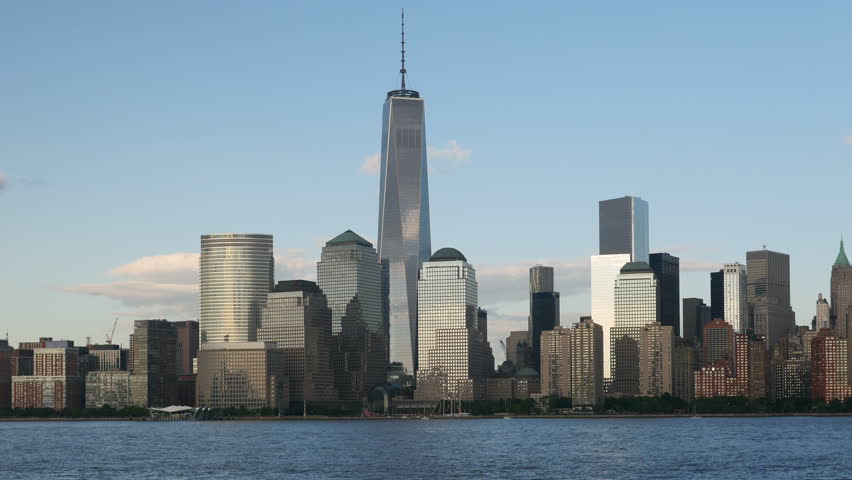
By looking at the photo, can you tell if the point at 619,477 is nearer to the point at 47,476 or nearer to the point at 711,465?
the point at 711,465

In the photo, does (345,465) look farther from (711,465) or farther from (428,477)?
(711,465)

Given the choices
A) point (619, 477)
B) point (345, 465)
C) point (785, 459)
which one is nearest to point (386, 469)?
point (345, 465)

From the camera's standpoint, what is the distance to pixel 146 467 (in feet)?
581

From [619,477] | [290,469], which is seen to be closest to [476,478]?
[619,477]

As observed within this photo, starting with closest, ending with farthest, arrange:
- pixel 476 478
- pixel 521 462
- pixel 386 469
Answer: pixel 476 478, pixel 386 469, pixel 521 462

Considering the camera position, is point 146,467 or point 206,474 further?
point 146,467

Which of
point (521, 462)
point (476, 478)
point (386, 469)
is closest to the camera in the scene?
point (476, 478)

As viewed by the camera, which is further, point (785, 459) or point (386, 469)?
point (785, 459)

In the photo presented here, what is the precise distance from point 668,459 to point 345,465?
40912mm

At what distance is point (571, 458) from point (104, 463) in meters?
59.4

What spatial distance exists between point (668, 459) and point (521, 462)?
1924 centimetres

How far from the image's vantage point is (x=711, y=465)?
174 meters

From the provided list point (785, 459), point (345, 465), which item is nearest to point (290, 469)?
point (345, 465)

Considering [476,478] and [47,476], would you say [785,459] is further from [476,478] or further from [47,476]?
[47,476]
